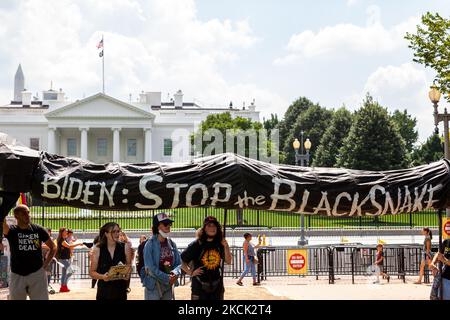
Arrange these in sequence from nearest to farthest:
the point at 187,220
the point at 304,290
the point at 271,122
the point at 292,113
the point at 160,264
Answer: the point at 160,264 → the point at 304,290 → the point at 187,220 → the point at 292,113 → the point at 271,122

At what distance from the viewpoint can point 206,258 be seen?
7.28 meters

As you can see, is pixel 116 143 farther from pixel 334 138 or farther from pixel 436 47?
pixel 436 47

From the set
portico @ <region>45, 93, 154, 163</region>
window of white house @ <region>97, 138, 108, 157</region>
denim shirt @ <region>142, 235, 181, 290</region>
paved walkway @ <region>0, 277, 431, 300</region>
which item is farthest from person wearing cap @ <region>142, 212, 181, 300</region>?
window of white house @ <region>97, 138, 108, 157</region>

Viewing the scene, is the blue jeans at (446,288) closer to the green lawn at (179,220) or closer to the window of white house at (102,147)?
the green lawn at (179,220)

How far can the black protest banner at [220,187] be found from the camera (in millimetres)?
7414

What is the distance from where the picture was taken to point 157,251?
23.7 ft

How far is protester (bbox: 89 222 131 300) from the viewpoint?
6.98 m

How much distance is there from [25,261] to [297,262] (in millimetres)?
10472

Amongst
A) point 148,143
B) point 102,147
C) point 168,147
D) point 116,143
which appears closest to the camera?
point 116,143

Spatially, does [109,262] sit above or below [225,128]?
below

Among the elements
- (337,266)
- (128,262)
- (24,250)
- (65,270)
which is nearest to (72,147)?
(337,266)

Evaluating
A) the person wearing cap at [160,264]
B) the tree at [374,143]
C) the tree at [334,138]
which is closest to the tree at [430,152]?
the tree at [334,138]

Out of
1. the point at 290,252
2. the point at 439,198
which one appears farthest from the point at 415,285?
the point at 439,198
